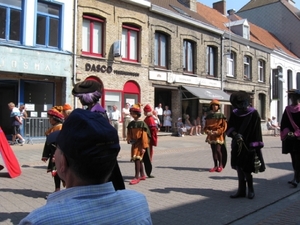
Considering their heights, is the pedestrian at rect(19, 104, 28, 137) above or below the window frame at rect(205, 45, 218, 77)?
below

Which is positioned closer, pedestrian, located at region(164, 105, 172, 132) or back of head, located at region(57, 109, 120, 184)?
back of head, located at region(57, 109, 120, 184)

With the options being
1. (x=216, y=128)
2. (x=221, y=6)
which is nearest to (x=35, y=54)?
(x=216, y=128)

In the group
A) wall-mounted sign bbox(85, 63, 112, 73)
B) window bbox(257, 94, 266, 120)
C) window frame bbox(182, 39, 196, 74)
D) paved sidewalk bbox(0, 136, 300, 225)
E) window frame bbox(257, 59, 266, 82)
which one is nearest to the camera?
paved sidewalk bbox(0, 136, 300, 225)

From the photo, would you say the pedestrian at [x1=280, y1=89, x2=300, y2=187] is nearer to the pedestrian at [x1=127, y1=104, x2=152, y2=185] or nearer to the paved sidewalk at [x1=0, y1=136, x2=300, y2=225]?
the paved sidewalk at [x1=0, y1=136, x2=300, y2=225]

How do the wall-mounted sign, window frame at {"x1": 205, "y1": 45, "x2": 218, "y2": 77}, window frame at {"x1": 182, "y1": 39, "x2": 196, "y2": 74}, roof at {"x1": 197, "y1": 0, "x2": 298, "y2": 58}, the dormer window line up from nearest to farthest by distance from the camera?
the wall-mounted sign, window frame at {"x1": 182, "y1": 39, "x2": 196, "y2": 74}, window frame at {"x1": 205, "y1": 45, "x2": 218, "y2": 77}, roof at {"x1": 197, "y1": 0, "x2": 298, "y2": 58}, the dormer window

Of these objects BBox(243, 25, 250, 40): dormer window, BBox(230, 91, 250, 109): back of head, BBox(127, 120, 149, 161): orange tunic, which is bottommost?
BBox(127, 120, 149, 161): orange tunic

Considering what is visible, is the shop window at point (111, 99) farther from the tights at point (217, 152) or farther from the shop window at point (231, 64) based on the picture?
the shop window at point (231, 64)

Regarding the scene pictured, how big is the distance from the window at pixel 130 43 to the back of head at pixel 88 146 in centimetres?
1634

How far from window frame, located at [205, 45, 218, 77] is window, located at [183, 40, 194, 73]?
1450 mm

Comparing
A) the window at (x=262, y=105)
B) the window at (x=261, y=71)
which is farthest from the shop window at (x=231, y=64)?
the window at (x=262, y=105)

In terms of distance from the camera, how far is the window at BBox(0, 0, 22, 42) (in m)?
13.4

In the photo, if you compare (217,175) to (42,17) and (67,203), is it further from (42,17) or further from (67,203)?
(42,17)

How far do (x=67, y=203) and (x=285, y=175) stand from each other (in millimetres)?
7792

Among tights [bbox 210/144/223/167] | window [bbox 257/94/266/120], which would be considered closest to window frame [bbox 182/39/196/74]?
window [bbox 257/94/266/120]
